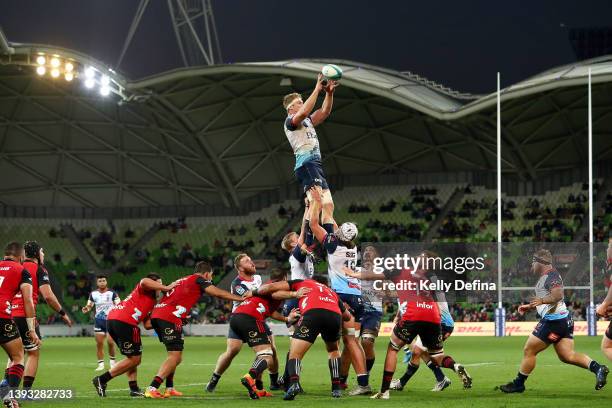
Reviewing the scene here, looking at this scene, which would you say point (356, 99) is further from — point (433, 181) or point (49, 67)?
point (49, 67)

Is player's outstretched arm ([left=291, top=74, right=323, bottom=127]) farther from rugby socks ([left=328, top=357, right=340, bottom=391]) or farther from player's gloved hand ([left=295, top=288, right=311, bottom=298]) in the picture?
rugby socks ([left=328, top=357, right=340, bottom=391])

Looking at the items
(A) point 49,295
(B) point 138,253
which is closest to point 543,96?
(B) point 138,253

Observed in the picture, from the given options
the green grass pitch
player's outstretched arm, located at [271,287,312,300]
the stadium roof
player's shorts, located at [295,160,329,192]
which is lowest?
the green grass pitch

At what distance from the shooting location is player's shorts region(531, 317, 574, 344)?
1783 centimetres

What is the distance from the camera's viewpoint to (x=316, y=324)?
16906 mm

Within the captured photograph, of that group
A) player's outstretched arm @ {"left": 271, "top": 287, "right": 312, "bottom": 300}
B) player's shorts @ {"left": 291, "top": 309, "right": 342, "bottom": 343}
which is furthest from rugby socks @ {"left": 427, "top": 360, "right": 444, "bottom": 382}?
player's outstretched arm @ {"left": 271, "top": 287, "right": 312, "bottom": 300}

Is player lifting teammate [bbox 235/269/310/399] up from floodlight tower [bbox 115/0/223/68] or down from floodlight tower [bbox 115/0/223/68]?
down

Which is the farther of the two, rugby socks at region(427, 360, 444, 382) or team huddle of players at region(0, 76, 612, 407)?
rugby socks at region(427, 360, 444, 382)

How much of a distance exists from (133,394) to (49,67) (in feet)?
121

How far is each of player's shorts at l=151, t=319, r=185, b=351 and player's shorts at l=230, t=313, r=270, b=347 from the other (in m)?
1.05

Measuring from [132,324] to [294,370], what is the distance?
3.42 meters

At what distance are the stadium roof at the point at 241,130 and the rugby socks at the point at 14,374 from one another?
1450 inches

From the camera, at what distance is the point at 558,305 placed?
→ 17.9 meters

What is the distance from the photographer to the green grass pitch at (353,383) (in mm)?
16234
